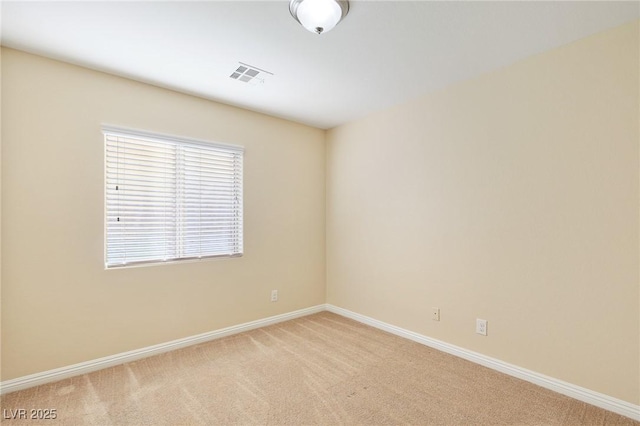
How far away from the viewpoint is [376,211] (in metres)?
3.38

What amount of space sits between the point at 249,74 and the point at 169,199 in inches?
52.6

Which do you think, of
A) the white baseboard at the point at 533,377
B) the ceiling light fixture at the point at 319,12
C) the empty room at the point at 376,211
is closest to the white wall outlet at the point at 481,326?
the empty room at the point at 376,211

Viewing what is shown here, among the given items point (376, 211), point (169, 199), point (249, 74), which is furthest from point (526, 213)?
point (169, 199)

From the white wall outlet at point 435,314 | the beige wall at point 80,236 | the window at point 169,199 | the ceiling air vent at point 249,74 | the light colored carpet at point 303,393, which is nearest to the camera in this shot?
the light colored carpet at point 303,393

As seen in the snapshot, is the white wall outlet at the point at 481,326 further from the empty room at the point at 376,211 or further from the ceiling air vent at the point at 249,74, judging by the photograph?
the ceiling air vent at the point at 249,74

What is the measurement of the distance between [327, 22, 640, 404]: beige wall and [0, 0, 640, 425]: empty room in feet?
0.04

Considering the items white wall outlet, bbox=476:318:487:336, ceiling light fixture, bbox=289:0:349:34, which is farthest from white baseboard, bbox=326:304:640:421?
ceiling light fixture, bbox=289:0:349:34

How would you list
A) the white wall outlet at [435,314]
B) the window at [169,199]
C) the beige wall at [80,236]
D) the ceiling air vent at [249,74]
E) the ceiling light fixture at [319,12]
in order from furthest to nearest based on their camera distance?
the white wall outlet at [435,314]
the window at [169,199]
the ceiling air vent at [249,74]
the beige wall at [80,236]
the ceiling light fixture at [319,12]

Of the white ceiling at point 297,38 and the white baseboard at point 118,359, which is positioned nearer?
the white ceiling at point 297,38

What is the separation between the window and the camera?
8.24 feet

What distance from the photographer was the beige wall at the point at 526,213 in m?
1.88

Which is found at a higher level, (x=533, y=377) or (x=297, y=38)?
(x=297, y=38)

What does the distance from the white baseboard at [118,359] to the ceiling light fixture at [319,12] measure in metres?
2.81

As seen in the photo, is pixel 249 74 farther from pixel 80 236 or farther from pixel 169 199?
pixel 80 236
